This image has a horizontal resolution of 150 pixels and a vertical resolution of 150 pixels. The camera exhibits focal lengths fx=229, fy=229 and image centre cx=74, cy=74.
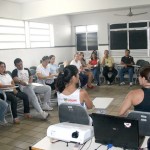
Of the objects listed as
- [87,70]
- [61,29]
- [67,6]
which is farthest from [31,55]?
[61,29]

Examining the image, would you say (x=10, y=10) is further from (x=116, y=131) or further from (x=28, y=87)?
(x=116, y=131)

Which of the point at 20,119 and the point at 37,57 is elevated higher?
the point at 37,57

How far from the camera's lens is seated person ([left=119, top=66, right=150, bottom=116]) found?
221 cm

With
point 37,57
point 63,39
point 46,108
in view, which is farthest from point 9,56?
point 63,39

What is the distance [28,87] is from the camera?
4.71 m

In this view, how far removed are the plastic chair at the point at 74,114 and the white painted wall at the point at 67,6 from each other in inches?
168

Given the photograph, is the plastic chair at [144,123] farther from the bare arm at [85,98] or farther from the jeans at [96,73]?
the jeans at [96,73]

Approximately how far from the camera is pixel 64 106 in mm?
2340

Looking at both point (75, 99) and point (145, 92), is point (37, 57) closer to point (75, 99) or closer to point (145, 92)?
point (75, 99)

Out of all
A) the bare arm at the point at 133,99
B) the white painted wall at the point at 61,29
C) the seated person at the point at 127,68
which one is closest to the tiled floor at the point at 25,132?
the bare arm at the point at 133,99

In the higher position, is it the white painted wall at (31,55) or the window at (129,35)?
the window at (129,35)

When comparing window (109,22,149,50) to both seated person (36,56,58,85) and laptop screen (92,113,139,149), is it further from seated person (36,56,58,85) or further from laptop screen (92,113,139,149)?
laptop screen (92,113,139,149)

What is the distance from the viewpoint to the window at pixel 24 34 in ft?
21.6

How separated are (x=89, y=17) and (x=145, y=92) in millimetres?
7177
